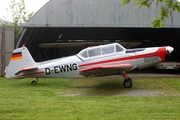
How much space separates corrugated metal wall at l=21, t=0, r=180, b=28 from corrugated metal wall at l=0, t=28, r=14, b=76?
193 cm

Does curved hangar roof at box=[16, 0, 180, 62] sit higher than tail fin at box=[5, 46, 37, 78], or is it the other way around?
curved hangar roof at box=[16, 0, 180, 62]

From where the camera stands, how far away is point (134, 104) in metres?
8.88

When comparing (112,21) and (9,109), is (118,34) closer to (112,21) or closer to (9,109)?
(112,21)

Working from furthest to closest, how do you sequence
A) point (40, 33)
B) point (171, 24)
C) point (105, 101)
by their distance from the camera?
point (40, 33), point (171, 24), point (105, 101)

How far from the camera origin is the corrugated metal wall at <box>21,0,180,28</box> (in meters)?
17.7

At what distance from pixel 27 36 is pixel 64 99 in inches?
474

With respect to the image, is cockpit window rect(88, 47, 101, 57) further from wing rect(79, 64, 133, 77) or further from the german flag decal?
the german flag decal

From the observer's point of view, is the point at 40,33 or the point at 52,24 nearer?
the point at 52,24

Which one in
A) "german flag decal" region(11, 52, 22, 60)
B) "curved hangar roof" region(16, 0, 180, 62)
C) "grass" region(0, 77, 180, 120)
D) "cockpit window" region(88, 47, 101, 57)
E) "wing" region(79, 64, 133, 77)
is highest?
"curved hangar roof" region(16, 0, 180, 62)

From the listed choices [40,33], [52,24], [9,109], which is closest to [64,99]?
[9,109]

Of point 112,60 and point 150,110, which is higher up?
point 112,60

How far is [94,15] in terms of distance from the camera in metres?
17.8

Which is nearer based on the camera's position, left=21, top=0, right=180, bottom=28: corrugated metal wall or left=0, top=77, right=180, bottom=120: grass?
left=0, top=77, right=180, bottom=120: grass

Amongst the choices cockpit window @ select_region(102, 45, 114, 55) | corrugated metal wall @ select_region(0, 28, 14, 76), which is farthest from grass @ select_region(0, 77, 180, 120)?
corrugated metal wall @ select_region(0, 28, 14, 76)
